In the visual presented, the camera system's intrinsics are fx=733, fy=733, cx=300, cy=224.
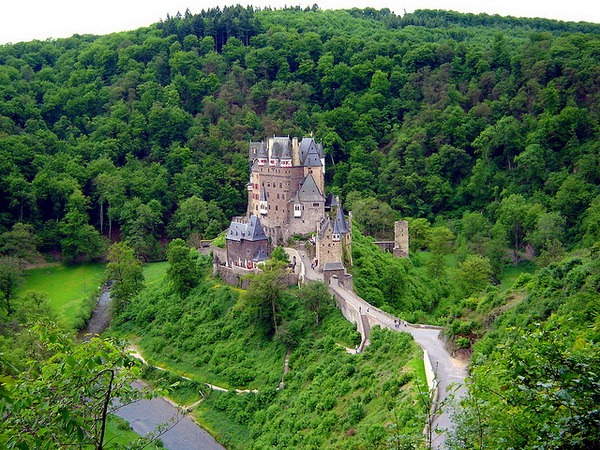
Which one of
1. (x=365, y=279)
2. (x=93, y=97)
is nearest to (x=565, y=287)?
(x=365, y=279)

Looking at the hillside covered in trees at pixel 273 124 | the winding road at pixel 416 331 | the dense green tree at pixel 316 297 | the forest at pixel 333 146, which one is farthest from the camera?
the hillside covered in trees at pixel 273 124

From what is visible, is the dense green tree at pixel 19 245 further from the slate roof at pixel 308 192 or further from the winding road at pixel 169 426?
the slate roof at pixel 308 192

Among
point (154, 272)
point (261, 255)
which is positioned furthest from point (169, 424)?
point (154, 272)

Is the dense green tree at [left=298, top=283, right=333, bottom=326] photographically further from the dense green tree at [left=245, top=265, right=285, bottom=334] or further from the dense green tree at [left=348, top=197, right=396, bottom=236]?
the dense green tree at [left=348, top=197, right=396, bottom=236]

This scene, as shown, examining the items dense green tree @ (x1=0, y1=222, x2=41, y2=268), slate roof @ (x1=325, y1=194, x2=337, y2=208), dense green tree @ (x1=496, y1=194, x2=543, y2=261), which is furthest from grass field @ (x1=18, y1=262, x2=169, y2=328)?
dense green tree @ (x1=496, y1=194, x2=543, y2=261)

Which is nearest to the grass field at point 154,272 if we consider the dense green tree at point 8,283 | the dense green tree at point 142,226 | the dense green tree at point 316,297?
the dense green tree at point 142,226

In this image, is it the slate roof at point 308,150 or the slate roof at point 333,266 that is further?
the slate roof at point 308,150
